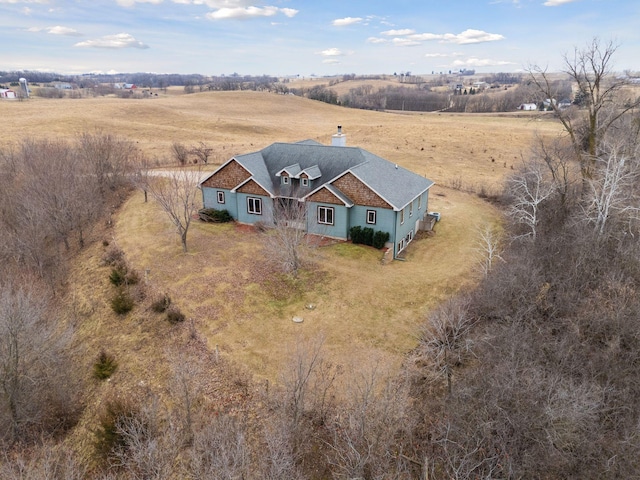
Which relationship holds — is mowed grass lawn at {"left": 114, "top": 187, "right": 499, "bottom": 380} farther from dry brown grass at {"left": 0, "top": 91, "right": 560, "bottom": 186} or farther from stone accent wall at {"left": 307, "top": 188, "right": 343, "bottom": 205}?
dry brown grass at {"left": 0, "top": 91, "right": 560, "bottom": 186}

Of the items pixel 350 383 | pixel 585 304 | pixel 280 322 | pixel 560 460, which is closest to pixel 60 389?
pixel 280 322

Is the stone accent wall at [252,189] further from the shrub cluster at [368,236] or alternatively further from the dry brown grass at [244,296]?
the shrub cluster at [368,236]

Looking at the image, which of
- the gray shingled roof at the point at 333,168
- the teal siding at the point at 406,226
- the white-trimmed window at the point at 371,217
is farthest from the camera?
the gray shingled roof at the point at 333,168

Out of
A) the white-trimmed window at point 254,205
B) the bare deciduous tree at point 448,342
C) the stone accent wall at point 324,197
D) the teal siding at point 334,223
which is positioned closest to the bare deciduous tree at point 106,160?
the white-trimmed window at point 254,205

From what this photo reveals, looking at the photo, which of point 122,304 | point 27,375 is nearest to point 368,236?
point 122,304

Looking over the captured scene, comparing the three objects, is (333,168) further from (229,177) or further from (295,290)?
(295,290)
